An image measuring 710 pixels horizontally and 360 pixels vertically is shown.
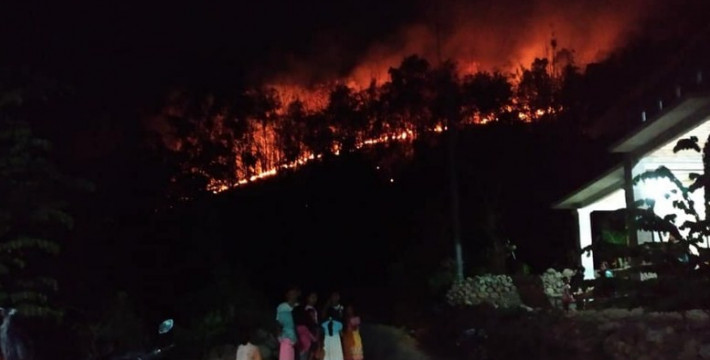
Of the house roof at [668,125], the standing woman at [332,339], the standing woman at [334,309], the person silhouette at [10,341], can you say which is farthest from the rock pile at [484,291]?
the person silhouette at [10,341]

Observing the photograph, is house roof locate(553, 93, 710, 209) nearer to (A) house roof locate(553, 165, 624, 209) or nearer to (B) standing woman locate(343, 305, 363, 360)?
(A) house roof locate(553, 165, 624, 209)

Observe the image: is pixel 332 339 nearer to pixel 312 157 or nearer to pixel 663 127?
pixel 663 127

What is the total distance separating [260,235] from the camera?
26625mm

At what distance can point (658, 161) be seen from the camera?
14.8 metres

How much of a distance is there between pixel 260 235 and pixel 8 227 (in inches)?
563

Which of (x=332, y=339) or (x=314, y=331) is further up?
(x=314, y=331)

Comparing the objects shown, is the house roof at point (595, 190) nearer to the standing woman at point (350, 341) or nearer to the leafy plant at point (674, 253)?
the standing woman at point (350, 341)

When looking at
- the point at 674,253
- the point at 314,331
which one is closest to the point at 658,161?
the point at 314,331

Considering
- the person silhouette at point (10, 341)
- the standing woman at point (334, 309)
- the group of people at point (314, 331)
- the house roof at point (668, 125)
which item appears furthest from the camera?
the standing woman at point (334, 309)

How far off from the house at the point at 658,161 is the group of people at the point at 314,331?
12.0 feet

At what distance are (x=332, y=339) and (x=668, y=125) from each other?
575 centimetres

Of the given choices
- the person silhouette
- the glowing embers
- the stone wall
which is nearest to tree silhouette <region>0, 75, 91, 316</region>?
the person silhouette

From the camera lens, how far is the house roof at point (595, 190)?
16.9 meters

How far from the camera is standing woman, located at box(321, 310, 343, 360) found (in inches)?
514
